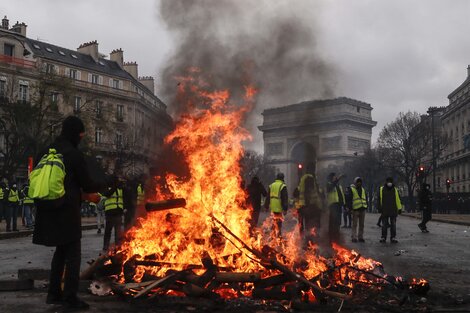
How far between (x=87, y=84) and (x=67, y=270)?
188ft

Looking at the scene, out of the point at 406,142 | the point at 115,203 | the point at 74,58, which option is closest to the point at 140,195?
the point at 115,203

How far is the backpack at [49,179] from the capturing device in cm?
527

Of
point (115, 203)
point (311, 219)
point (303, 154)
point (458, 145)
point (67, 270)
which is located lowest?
point (67, 270)

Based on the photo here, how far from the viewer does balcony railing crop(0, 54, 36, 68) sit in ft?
160

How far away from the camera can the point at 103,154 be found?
46.7 metres

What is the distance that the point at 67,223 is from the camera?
5.39 m

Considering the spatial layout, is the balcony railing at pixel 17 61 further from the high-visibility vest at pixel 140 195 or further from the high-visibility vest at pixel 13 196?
the high-visibility vest at pixel 140 195

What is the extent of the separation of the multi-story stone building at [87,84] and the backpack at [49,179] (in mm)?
25718

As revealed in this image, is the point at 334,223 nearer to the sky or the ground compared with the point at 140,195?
nearer to the ground

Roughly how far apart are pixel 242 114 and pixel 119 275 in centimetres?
399

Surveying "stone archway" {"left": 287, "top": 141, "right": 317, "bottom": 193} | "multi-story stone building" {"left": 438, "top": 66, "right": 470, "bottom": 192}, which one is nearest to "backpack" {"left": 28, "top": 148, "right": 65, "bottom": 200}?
"stone archway" {"left": 287, "top": 141, "right": 317, "bottom": 193}

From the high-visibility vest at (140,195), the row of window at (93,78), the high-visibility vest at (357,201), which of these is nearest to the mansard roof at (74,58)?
the row of window at (93,78)

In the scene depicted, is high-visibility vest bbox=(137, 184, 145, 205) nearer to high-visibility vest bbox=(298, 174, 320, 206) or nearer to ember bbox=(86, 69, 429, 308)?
high-visibility vest bbox=(298, 174, 320, 206)

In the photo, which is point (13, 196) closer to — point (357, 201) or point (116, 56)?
point (357, 201)
